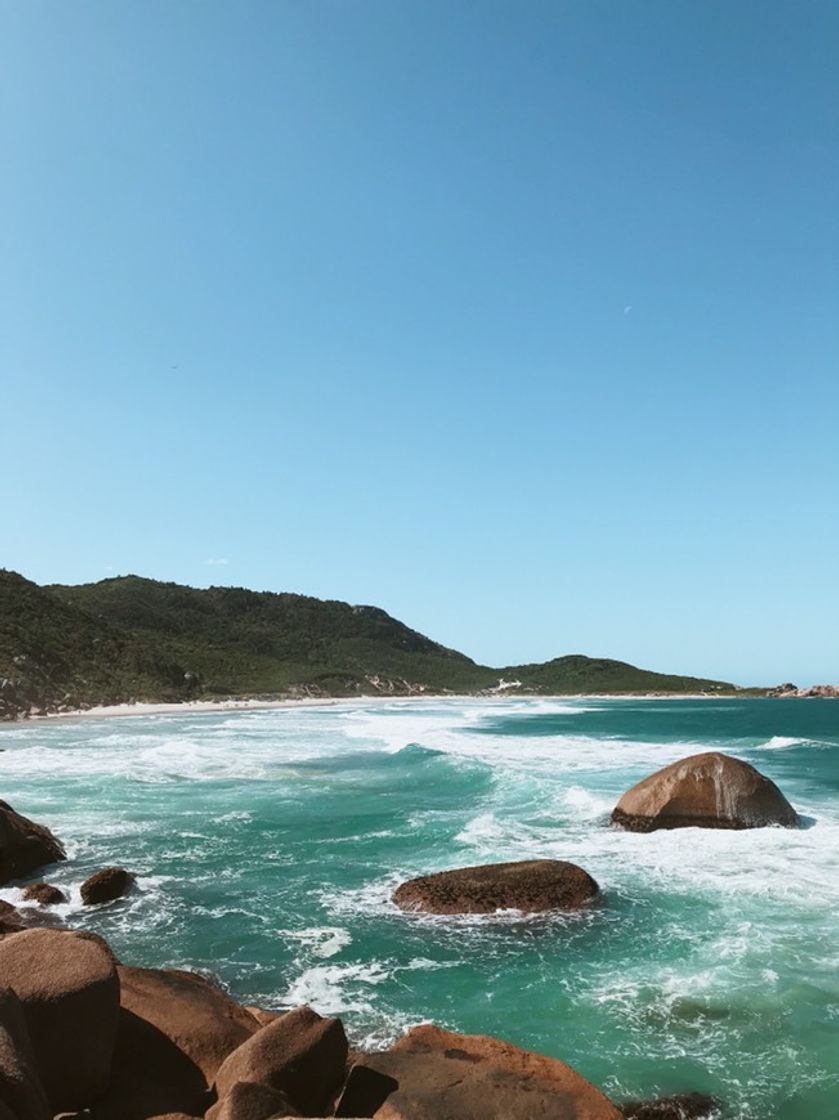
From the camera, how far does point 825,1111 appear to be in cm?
879

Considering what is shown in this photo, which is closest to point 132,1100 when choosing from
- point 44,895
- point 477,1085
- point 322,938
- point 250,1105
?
point 250,1105

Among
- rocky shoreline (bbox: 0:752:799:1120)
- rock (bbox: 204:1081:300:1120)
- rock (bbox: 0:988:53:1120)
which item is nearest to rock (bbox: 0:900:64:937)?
rocky shoreline (bbox: 0:752:799:1120)

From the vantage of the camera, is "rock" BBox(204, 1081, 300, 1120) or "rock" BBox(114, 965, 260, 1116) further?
"rock" BBox(114, 965, 260, 1116)

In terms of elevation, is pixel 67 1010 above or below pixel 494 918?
above

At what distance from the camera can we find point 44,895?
15641 millimetres

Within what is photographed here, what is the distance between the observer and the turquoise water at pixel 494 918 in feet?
34.1

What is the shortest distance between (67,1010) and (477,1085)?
12.6ft

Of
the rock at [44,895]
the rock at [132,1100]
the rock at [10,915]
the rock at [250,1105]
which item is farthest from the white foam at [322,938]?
the rock at [250,1105]

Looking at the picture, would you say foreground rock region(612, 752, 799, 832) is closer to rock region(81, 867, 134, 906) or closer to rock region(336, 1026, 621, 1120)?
rock region(81, 867, 134, 906)

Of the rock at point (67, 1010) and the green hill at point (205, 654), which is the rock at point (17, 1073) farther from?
the green hill at point (205, 654)

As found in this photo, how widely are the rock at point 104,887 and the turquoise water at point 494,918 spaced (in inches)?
14.9

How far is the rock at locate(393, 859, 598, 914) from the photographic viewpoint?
50.2ft

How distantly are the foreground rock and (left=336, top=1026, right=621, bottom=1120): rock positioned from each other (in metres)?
14.3

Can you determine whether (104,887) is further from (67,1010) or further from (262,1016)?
(67,1010)
